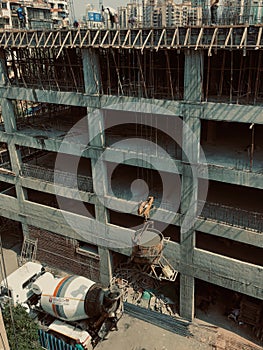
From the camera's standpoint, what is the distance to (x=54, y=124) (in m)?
27.7

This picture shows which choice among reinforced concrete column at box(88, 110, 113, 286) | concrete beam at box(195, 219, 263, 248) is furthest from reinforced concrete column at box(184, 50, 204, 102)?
concrete beam at box(195, 219, 263, 248)

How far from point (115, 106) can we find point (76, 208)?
9.28m

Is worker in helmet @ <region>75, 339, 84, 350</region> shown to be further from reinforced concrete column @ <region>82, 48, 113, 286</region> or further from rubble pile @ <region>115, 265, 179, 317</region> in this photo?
reinforced concrete column @ <region>82, 48, 113, 286</region>

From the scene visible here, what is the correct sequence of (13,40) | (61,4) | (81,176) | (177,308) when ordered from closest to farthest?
1. (13,40)
2. (177,308)
3. (81,176)
4. (61,4)

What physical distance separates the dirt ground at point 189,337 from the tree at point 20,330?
13.8 ft

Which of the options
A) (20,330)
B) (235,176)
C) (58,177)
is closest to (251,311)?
(235,176)

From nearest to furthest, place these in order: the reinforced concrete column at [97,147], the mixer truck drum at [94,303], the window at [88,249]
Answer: the reinforced concrete column at [97,147], the mixer truck drum at [94,303], the window at [88,249]

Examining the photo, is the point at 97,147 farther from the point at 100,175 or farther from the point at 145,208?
the point at 145,208

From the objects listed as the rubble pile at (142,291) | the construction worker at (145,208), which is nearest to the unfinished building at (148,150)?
the construction worker at (145,208)

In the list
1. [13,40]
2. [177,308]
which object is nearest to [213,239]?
[177,308]

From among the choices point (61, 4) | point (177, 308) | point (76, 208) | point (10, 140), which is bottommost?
point (177, 308)

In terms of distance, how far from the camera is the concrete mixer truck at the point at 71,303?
19969mm

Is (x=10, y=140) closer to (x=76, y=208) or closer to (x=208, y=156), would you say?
(x=76, y=208)

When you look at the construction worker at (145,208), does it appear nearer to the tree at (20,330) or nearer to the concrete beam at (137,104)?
the concrete beam at (137,104)
